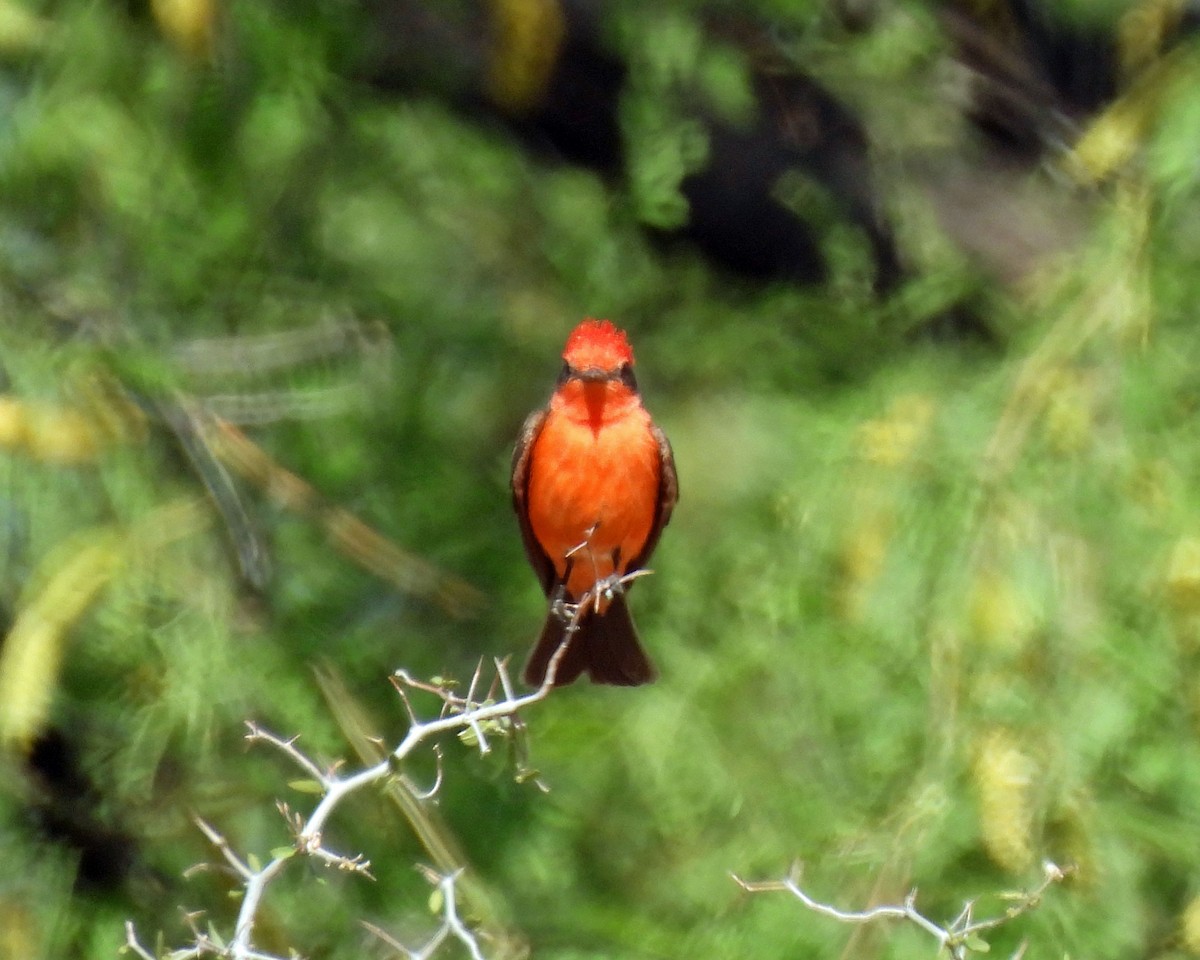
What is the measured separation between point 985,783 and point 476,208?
1.77 meters

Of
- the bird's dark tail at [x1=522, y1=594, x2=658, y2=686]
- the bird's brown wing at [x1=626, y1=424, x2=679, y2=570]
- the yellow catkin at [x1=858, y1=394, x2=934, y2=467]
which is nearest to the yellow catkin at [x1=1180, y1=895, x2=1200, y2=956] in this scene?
the yellow catkin at [x1=858, y1=394, x2=934, y2=467]

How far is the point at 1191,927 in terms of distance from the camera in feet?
10.8

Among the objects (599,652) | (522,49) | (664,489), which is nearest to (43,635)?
(599,652)

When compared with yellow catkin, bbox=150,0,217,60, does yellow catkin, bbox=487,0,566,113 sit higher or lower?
lower

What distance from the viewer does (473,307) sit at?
4.02 m

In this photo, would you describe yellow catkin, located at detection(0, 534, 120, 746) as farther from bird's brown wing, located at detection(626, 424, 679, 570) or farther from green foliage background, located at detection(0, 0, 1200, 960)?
bird's brown wing, located at detection(626, 424, 679, 570)

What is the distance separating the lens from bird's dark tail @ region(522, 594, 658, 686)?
3721 millimetres

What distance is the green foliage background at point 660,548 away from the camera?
11.1ft

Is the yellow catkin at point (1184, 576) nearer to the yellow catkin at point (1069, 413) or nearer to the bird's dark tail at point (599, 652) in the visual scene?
the yellow catkin at point (1069, 413)

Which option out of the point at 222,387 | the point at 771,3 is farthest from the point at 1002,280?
the point at 222,387

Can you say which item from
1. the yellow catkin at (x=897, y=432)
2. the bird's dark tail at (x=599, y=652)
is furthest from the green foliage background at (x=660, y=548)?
the bird's dark tail at (x=599, y=652)

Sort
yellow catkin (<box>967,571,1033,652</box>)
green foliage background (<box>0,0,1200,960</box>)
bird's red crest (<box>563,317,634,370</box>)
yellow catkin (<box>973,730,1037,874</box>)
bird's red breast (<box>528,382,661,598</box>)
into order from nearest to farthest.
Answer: yellow catkin (<box>973,730,1037,874</box>) → yellow catkin (<box>967,571,1033,652</box>) → green foliage background (<box>0,0,1200,960</box>) → bird's red crest (<box>563,317,634,370</box>) → bird's red breast (<box>528,382,661,598</box>)

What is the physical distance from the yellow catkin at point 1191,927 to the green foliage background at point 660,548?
0.02 metres

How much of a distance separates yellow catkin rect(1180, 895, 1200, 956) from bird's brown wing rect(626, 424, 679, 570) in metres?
1.33
